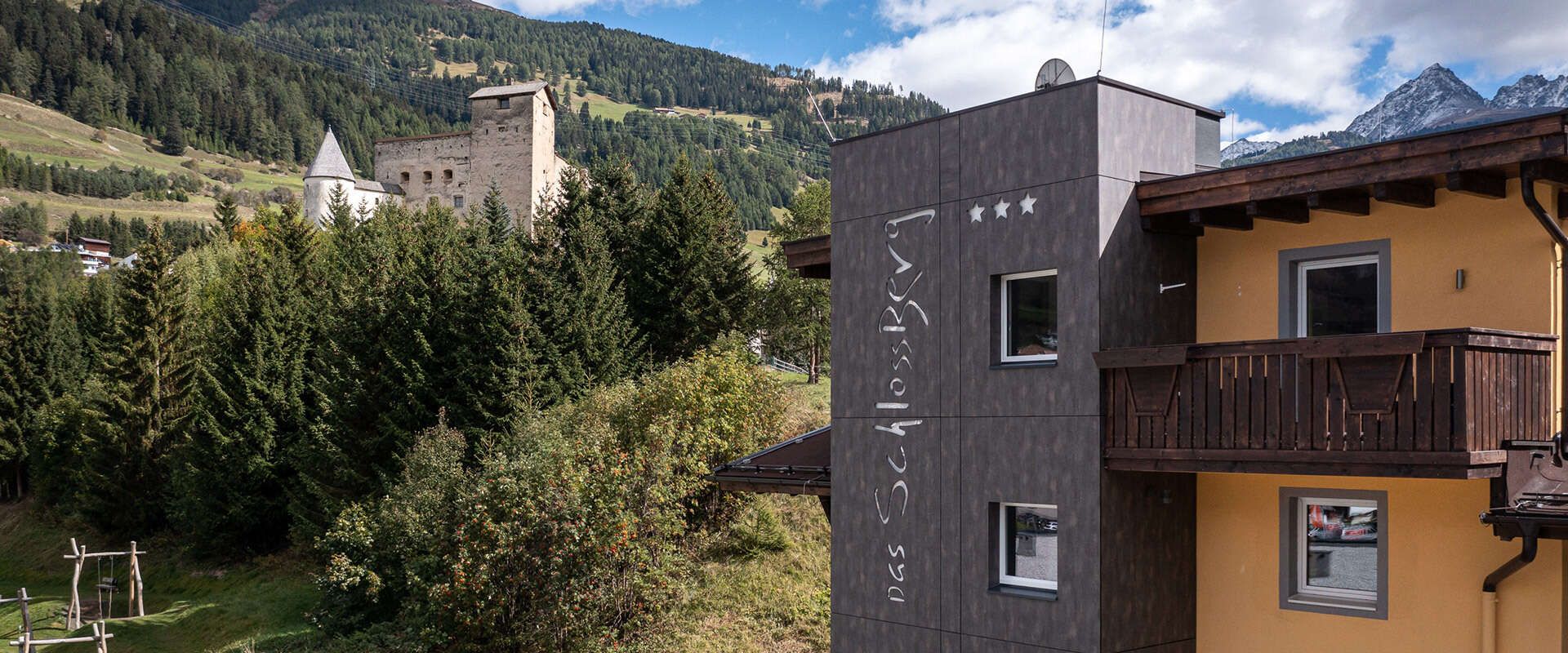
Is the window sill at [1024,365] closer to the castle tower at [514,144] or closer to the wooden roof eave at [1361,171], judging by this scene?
the wooden roof eave at [1361,171]

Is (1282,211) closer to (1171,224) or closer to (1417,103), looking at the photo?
(1171,224)

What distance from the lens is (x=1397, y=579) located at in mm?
10766

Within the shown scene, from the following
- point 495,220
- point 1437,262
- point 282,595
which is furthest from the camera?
point 495,220

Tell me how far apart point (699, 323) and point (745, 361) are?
336 inches

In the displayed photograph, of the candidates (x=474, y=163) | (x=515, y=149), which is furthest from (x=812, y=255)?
(x=474, y=163)

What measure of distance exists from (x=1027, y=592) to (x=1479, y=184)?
5650mm

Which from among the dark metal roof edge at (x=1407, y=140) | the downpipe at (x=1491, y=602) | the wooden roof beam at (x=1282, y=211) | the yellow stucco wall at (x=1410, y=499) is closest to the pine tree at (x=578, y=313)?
the yellow stucco wall at (x=1410, y=499)

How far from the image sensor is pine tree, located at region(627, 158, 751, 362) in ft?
121

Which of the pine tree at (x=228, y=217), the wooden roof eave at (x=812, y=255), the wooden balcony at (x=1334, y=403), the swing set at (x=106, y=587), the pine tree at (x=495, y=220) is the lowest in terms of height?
the swing set at (x=106, y=587)

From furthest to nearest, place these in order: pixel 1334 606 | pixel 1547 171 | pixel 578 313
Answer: pixel 578 313, pixel 1334 606, pixel 1547 171

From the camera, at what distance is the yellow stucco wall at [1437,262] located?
33.0 feet

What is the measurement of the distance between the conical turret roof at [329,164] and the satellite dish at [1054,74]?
2918 inches

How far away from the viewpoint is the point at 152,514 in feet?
144

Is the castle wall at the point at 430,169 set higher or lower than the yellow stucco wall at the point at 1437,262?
higher
